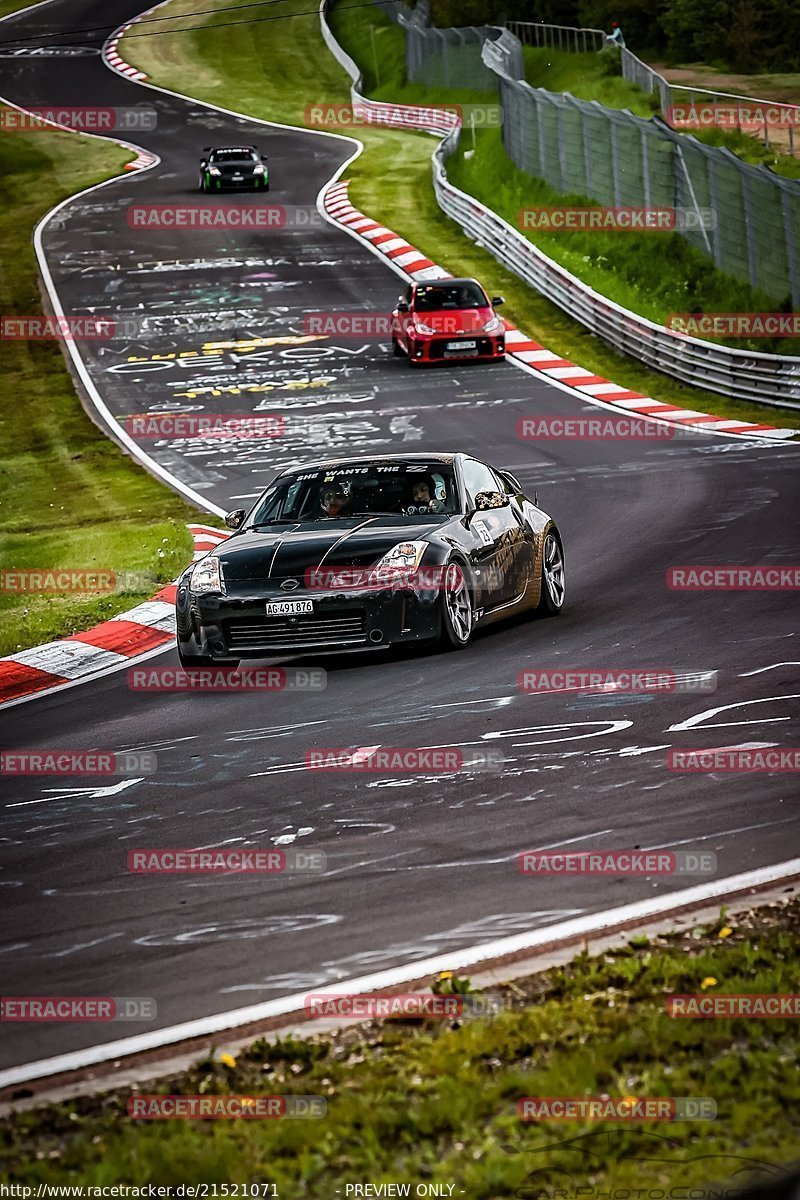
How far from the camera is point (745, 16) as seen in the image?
2356 inches

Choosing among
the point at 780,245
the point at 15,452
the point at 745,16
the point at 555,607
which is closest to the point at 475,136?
the point at 745,16

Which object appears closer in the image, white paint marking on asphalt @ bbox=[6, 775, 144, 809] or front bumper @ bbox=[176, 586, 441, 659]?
white paint marking on asphalt @ bbox=[6, 775, 144, 809]

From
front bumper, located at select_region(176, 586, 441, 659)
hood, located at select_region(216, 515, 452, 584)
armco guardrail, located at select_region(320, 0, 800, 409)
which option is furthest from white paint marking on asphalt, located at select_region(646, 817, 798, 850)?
armco guardrail, located at select_region(320, 0, 800, 409)

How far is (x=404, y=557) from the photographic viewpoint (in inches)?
486

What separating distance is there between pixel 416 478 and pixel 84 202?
3740 cm

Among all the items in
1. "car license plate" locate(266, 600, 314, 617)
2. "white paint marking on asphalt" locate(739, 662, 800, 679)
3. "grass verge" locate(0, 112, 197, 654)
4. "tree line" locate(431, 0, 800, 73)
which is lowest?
"grass verge" locate(0, 112, 197, 654)

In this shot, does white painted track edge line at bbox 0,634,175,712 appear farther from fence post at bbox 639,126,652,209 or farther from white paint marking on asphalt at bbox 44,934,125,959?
fence post at bbox 639,126,652,209

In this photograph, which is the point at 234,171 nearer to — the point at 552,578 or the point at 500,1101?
the point at 552,578

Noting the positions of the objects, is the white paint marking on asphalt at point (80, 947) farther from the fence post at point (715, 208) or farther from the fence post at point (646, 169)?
the fence post at point (646, 169)

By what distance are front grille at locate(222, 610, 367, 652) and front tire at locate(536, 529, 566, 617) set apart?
89.9 inches

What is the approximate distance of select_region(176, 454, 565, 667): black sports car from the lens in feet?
40.0

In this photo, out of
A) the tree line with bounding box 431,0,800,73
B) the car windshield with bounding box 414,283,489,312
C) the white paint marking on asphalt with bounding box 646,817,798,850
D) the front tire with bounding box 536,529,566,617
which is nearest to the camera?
the white paint marking on asphalt with bounding box 646,817,798,850

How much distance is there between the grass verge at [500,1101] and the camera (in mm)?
4609

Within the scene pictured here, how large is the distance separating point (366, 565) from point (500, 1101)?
24.5 feet
